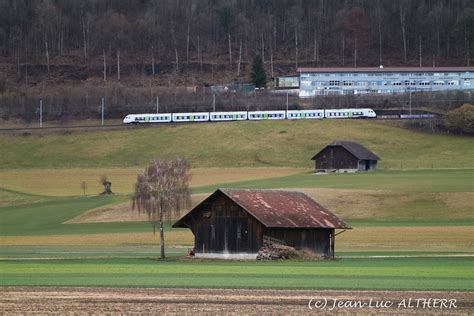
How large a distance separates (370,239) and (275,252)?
14832 mm

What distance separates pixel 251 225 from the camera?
6041cm

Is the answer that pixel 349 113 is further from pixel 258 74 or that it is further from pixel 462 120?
pixel 258 74

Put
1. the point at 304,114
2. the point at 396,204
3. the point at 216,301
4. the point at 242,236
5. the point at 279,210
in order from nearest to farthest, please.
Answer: the point at 216,301, the point at 242,236, the point at 279,210, the point at 396,204, the point at 304,114

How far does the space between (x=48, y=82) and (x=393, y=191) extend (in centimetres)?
11176

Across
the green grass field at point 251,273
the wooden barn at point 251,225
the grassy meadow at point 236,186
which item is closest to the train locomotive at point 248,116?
the grassy meadow at point 236,186

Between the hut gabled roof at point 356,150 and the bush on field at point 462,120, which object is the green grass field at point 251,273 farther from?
the bush on field at point 462,120

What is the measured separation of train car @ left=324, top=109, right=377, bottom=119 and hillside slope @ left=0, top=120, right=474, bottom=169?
4.80 m

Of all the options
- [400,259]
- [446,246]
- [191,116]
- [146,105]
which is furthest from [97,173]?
[400,259]

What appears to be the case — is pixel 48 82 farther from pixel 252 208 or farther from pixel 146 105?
pixel 252 208

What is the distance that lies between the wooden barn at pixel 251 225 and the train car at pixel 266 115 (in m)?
96.1

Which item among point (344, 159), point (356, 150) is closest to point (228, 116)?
point (344, 159)

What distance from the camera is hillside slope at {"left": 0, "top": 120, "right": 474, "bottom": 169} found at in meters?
131

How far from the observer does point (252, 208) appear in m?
60.5

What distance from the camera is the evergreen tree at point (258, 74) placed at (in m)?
185
